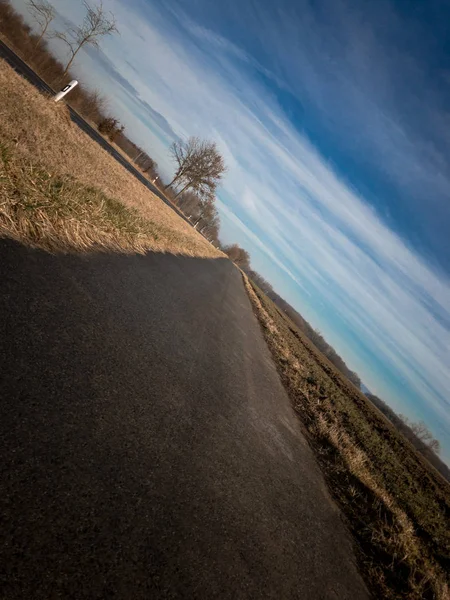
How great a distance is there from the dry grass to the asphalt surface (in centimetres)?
56

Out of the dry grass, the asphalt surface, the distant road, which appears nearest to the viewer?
the asphalt surface

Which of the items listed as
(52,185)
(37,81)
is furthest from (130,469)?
(37,81)

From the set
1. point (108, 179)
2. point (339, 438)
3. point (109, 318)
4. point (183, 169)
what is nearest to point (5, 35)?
point (183, 169)

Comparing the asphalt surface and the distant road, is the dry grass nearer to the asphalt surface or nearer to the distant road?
the asphalt surface

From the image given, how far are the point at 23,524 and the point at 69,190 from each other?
5520 millimetres

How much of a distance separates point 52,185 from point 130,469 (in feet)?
15.9

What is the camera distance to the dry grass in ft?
14.0

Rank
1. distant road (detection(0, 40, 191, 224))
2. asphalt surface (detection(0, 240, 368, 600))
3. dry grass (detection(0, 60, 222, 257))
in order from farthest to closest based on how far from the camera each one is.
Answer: distant road (detection(0, 40, 191, 224)), dry grass (detection(0, 60, 222, 257)), asphalt surface (detection(0, 240, 368, 600))

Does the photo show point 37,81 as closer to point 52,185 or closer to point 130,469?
point 52,185

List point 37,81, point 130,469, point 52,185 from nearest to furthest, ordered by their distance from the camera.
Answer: point 130,469 → point 52,185 → point 37,81

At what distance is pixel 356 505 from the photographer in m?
5.06

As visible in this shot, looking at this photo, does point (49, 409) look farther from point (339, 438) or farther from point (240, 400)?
point (339, 438)

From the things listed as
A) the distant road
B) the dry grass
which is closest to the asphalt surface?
the dry grass

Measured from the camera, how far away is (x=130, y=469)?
222cm
